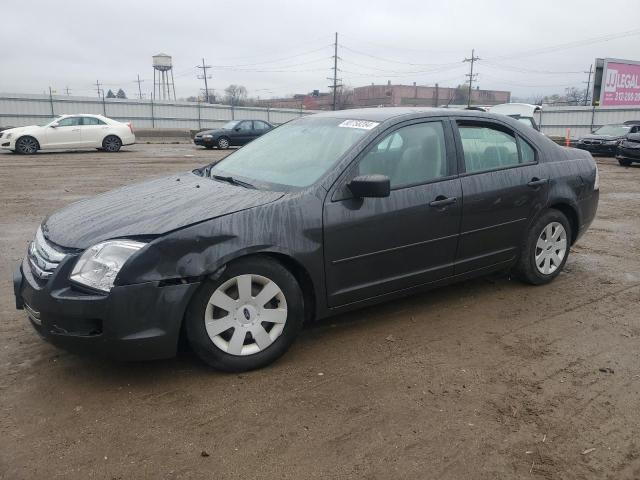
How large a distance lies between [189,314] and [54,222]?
1185 mm

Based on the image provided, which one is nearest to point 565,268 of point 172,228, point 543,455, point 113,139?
point 543,455

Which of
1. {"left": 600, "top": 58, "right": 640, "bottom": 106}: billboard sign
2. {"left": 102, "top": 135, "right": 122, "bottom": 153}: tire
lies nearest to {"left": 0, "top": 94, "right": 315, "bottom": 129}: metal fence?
{"left": 102, "top": 135, "right": 122, "bottom": 153}: tire

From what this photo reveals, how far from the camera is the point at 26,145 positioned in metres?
18.5

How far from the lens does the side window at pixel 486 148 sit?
429cm

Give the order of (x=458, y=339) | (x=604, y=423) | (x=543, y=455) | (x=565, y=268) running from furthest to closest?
(x=565, y=268) < (x=458, y=339) < (x=604, y=423) < (x=543, y=455)

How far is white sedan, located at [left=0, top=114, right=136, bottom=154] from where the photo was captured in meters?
18.5

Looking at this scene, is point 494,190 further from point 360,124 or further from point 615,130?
point 615,130

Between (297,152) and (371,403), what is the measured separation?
1.97 m

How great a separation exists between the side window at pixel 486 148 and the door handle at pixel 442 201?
0.35 metres

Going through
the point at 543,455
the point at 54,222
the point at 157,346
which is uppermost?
the point at 54,222

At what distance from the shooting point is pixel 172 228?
9.93ft

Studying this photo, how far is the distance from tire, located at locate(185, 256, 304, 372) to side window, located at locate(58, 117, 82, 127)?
18340mm

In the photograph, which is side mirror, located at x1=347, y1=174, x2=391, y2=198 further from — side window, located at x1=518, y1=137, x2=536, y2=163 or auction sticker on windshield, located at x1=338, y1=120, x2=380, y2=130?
side window, located at x1=518, y1=137, x2=536, y2=163

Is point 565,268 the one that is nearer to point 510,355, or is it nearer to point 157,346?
point 510,355
